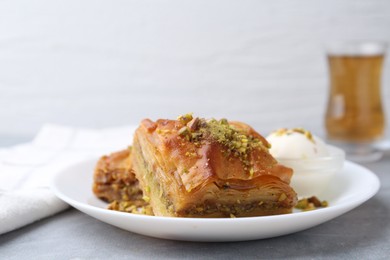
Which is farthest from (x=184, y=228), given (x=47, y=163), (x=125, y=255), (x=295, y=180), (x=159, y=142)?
(x=47, y=163)

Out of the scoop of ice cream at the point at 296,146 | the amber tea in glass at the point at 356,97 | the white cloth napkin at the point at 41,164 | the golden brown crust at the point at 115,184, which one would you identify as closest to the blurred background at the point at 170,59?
the white cloth napkin at the point at 41,164

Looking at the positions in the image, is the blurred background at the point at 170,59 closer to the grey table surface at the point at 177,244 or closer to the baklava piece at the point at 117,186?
the baklava piece at the point at 117,186

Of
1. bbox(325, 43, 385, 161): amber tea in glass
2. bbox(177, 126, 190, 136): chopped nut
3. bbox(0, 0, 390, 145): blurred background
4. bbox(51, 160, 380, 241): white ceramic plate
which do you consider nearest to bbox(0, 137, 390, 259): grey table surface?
bbox(51, 160, 380, 241): white ceramic plate

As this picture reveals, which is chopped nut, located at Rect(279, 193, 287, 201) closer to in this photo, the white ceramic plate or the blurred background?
the white ceramic plate

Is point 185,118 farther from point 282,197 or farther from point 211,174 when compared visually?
point 282,197

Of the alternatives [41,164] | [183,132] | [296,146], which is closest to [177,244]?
[183,132]

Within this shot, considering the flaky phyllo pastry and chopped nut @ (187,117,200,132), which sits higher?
chopped nut @ (187,117,200,132)

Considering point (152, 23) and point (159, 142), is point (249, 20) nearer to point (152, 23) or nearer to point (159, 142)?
point (152, 23)
